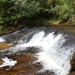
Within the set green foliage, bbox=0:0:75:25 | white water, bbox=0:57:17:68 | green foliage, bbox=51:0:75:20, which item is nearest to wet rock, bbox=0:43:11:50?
white water, bbox=0:57:17:68

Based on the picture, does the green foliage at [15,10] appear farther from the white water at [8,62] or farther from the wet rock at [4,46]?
the white water at [8,62]

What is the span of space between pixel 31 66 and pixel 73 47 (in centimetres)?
281

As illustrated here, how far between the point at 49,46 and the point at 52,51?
1.16 m

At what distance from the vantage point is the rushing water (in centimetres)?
1161

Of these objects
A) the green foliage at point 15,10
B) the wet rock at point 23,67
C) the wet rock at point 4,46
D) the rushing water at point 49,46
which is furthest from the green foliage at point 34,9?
the wet rock at point 23,67

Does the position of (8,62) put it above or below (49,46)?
above

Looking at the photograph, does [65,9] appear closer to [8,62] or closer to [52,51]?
[52,51]

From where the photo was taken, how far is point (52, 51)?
543 inches

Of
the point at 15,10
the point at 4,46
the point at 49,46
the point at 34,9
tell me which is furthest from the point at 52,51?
the point at 15,10

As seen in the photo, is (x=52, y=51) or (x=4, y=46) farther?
(x=4, y=46)

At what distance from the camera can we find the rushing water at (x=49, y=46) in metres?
11.6

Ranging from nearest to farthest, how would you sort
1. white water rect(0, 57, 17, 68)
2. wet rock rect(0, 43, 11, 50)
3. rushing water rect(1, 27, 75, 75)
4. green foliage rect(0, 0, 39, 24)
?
1. rushing water rect(1, 27, 75, 75)
2. white water rect(0, 57, 17, 68)
3. wet rock rect(0, 43, 11, 50)
4. green foliage rect(0, 0, 39, 24)

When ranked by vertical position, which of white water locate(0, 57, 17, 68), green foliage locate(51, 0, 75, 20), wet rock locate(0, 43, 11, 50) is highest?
green foliage locate(51, 0, 75, 20)

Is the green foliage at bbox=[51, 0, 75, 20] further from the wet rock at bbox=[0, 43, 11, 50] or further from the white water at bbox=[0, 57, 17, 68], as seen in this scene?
the white water at bbox=[0, 57, 17, 68]
